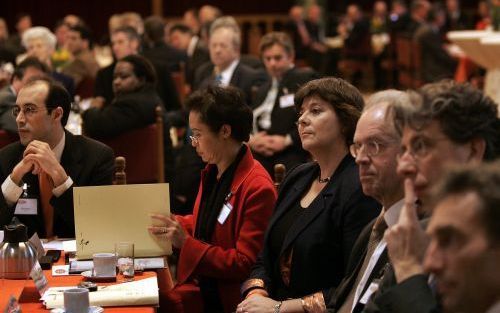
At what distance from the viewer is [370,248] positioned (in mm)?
2662

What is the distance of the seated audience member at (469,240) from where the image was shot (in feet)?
5.09

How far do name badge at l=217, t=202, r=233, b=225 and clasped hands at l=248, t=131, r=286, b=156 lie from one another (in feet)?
7.84

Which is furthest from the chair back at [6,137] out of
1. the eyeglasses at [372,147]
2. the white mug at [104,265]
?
the eyeglasses at [372,147]

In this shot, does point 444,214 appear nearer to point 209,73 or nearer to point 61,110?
point 61,110

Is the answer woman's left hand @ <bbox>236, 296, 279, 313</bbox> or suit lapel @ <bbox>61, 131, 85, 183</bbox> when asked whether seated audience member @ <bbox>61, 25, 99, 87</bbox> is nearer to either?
suit lapel @ <bbox>61, 131, 85, 183</bbox>

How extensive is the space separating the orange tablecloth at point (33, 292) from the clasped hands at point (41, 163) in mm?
538

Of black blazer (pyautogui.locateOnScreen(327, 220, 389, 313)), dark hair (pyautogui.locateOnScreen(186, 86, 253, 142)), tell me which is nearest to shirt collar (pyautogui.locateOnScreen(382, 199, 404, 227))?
black blazer (pyautogui.locateOnScreen(327, 220, 389, 313))

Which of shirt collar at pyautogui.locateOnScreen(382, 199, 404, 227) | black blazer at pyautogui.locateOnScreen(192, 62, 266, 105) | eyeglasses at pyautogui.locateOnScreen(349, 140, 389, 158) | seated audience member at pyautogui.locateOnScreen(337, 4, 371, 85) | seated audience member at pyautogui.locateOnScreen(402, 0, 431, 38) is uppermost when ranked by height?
eyeglasses at pyautogui.locateOnScreen(349, 140, 389, 158)

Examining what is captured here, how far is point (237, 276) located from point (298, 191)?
434 mm

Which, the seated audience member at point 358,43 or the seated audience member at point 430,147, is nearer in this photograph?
the seated audience member at point 430,147

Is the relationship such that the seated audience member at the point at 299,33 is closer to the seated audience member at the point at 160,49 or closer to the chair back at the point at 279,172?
the seated audience member at the point at 160,49

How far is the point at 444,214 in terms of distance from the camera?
1628mm

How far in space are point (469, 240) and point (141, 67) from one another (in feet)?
15.7

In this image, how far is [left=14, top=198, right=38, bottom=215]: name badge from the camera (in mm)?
3863
